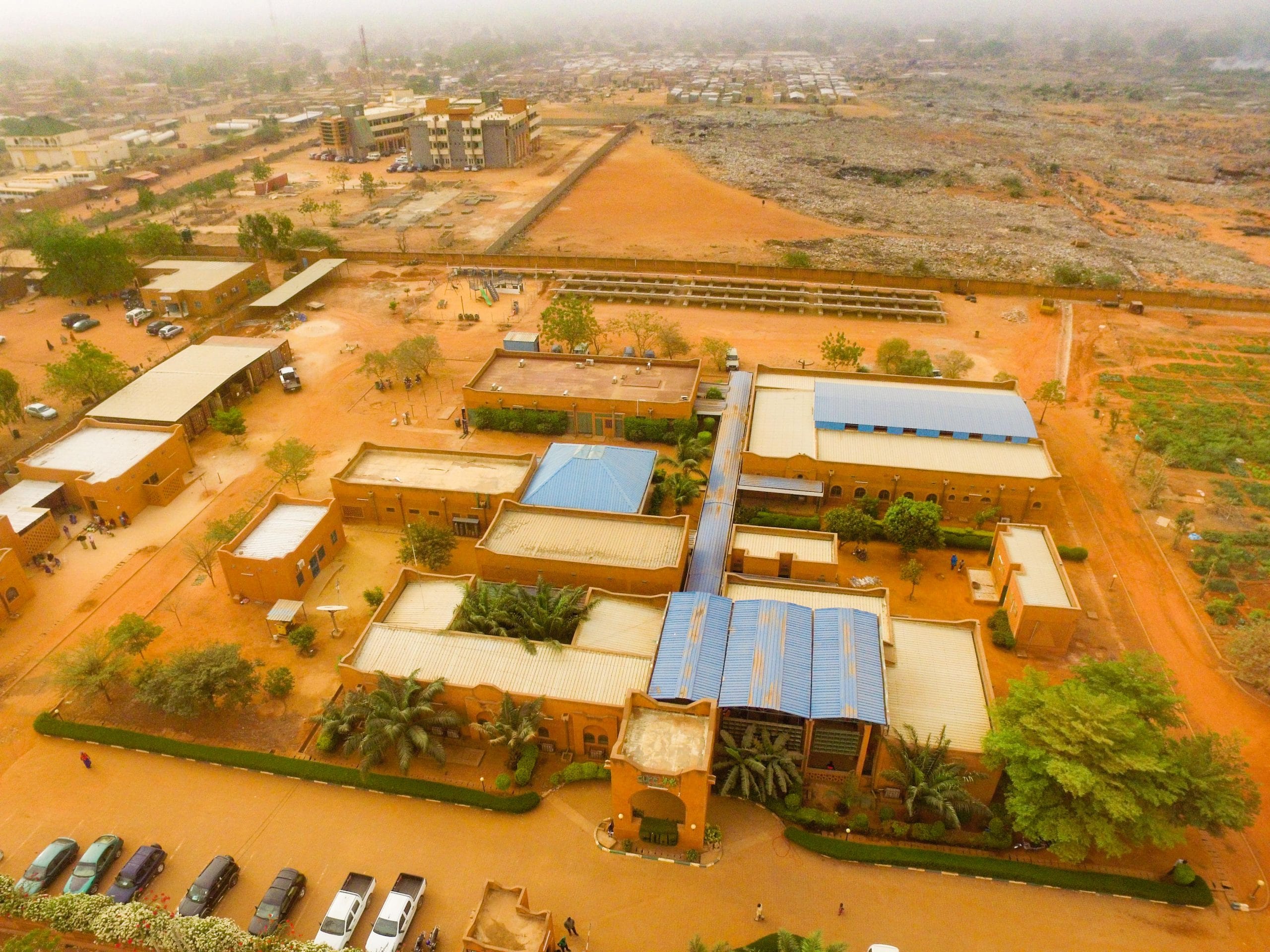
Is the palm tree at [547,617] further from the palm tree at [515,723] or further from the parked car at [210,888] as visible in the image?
the parked car at [210,888]

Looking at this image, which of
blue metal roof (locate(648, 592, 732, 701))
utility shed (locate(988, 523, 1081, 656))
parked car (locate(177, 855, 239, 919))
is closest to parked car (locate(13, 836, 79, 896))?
parked car (locate(177, 855, 239, 919))

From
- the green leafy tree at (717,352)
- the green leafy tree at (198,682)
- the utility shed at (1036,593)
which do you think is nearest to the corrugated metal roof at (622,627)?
the green leafy tree at (198,682)

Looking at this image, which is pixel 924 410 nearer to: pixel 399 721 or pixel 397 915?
pixel 399 721

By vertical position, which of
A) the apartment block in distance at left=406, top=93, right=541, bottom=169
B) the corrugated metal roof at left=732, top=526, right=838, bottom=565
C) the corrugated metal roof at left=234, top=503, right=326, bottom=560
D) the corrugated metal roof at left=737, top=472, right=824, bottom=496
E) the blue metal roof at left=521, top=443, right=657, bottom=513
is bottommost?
the corrugated metal roof at left=234, top=503, right=326, bottom=560

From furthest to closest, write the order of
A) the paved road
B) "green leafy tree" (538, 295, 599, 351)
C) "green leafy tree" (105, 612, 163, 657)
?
"green leafy tree" (538, 295, 599, 351) → "green leafy tree" (105, 612, 163, 657) → the paved road

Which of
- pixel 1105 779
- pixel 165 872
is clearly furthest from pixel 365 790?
pixel 1105 779

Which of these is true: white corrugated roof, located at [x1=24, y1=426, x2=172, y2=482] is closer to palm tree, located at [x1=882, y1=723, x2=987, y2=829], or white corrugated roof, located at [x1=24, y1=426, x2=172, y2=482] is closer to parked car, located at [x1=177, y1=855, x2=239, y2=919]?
parked car, located at [x1=177, y1=855, x2=239, y2=919]

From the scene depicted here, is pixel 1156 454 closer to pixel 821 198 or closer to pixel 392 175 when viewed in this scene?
pixel 821 198

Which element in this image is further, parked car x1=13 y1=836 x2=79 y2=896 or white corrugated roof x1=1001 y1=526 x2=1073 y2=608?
white corrugated roof x1=1001 y1=526 x2=1073 y2=608
